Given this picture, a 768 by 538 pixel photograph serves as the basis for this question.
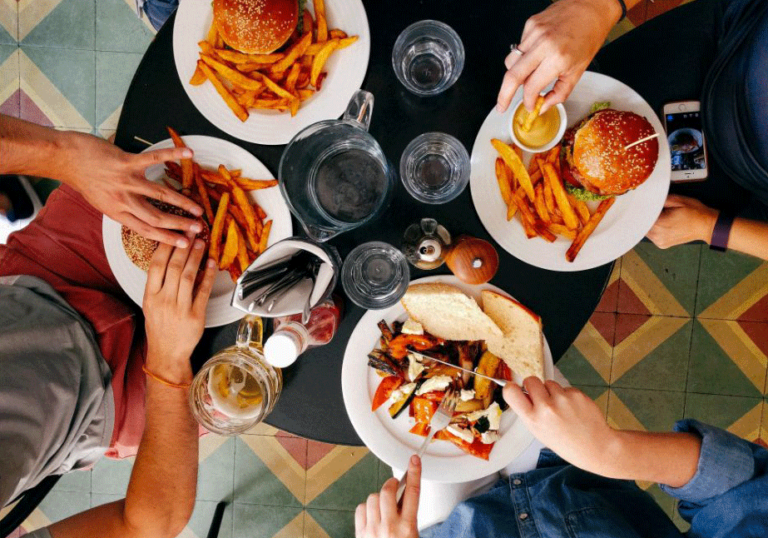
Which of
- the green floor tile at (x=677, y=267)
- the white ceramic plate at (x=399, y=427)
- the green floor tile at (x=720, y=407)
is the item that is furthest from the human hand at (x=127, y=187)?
the green floor tile at (x=720, y=407)

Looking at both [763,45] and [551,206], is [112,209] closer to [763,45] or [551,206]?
[551,206]

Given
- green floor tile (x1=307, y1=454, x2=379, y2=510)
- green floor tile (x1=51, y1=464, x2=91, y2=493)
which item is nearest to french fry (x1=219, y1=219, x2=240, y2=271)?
green floor tile (x1=307, y1=454, x2=379, y2=510)

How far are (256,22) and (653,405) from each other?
2.38 meters

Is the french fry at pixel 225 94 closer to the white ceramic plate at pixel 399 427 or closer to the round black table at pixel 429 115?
the round black table at pixel 429 115

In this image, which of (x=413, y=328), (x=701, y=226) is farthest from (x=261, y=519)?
(x=701, y=226)

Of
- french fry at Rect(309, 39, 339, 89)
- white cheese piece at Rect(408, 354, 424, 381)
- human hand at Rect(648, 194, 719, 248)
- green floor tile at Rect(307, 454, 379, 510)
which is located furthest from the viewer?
green floor tile at Rect(307, 454, 379, 510)

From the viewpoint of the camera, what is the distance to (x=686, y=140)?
163 centimetres

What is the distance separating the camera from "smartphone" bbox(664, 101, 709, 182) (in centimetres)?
162

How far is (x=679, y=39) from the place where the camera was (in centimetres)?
159

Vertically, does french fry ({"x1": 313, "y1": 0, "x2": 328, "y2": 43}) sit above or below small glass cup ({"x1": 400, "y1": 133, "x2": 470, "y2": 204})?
above

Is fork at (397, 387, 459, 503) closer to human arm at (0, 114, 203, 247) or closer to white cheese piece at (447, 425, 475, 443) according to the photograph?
white cheese piece at (447, 425, 475, 443)

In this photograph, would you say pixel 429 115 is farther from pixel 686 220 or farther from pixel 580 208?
pixel 686 220

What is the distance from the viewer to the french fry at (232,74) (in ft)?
4.78

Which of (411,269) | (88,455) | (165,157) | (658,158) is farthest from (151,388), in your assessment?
(658,158)
